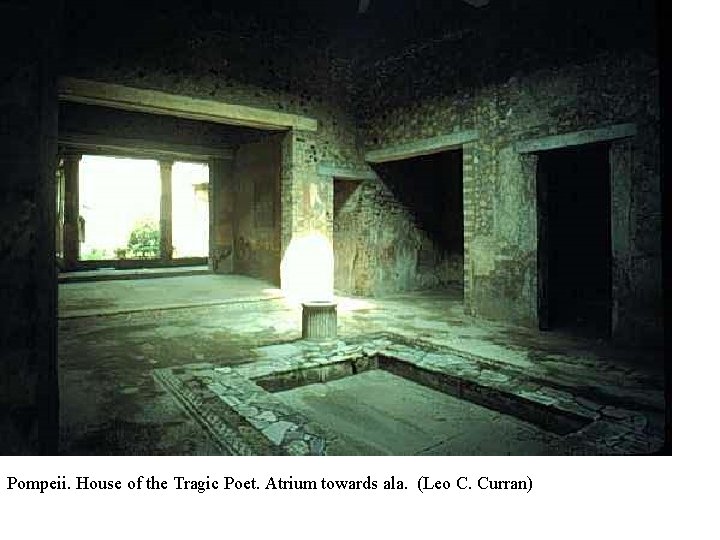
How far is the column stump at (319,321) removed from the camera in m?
5.61

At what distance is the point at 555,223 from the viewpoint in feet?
24.2

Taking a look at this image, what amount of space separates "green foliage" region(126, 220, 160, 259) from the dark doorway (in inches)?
546

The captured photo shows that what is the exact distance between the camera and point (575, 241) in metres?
8.71

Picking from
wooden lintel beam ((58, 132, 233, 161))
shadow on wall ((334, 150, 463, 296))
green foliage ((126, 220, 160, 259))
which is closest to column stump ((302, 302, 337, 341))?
shadow on wall ((334, 150, 463, 296))

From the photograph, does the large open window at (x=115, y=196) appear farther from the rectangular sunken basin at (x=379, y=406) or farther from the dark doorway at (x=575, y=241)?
the rectangular sunken basin at (x=379, y=406)

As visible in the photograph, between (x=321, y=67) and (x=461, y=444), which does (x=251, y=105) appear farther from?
(x=461, y=444)

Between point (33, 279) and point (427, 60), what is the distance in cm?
712

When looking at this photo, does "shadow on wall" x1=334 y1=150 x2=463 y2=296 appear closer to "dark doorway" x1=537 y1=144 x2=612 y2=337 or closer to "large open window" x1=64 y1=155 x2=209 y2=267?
"dark doorway" x1=537 y1=144 x2=612 y2=337

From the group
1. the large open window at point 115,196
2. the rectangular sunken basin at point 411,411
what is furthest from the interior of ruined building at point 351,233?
the large open window at point 115,196

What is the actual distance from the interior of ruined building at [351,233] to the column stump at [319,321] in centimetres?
3

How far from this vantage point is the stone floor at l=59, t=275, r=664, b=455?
315cm

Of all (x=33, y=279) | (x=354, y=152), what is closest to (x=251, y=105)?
(x=354, y=152)

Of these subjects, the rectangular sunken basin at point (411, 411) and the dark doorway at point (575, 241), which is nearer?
the rectangular sunken basin at point (411, 411)

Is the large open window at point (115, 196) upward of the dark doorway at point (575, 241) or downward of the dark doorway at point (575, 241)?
upward
